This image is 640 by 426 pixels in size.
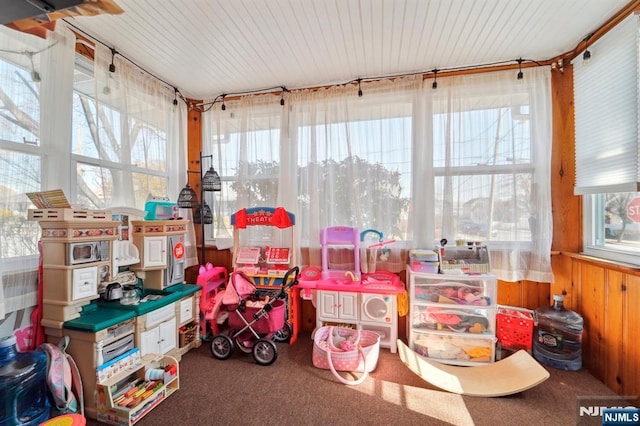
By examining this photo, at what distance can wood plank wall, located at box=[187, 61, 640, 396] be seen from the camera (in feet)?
5.70

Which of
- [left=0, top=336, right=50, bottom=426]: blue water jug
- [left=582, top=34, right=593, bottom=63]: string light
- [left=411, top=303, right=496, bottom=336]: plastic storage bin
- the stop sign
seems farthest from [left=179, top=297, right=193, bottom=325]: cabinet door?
[left=582, top=34, right=593, bottom=63]: string light

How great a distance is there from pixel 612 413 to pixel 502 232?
130 cm

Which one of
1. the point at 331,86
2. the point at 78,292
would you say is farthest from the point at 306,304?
the point at 331,86

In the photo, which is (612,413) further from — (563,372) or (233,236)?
(233,236)

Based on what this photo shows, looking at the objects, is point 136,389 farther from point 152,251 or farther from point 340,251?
point 340,251

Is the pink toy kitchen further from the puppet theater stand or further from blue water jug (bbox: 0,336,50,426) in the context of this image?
blue water jug (bbox: 0,336,50,426)

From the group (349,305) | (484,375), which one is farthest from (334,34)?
(484,375)

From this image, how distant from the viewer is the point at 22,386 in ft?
4.56

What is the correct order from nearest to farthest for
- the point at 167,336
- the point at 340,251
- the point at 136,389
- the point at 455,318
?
the point at 136,389
the point at 167,336
the point at 455,318
the point at 340,251

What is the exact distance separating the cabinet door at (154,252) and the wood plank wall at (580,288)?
1446 mm

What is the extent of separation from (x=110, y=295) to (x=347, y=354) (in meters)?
1.78

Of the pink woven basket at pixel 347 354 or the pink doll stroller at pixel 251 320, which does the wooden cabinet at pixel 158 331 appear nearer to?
the pink doll stroller at pixel 251 320

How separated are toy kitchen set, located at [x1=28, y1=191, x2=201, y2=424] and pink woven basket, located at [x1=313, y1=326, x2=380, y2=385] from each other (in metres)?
1.06

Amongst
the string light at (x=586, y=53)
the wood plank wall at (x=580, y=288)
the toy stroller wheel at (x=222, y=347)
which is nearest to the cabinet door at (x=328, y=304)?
the wood plank wall at (x=580, y=288)
